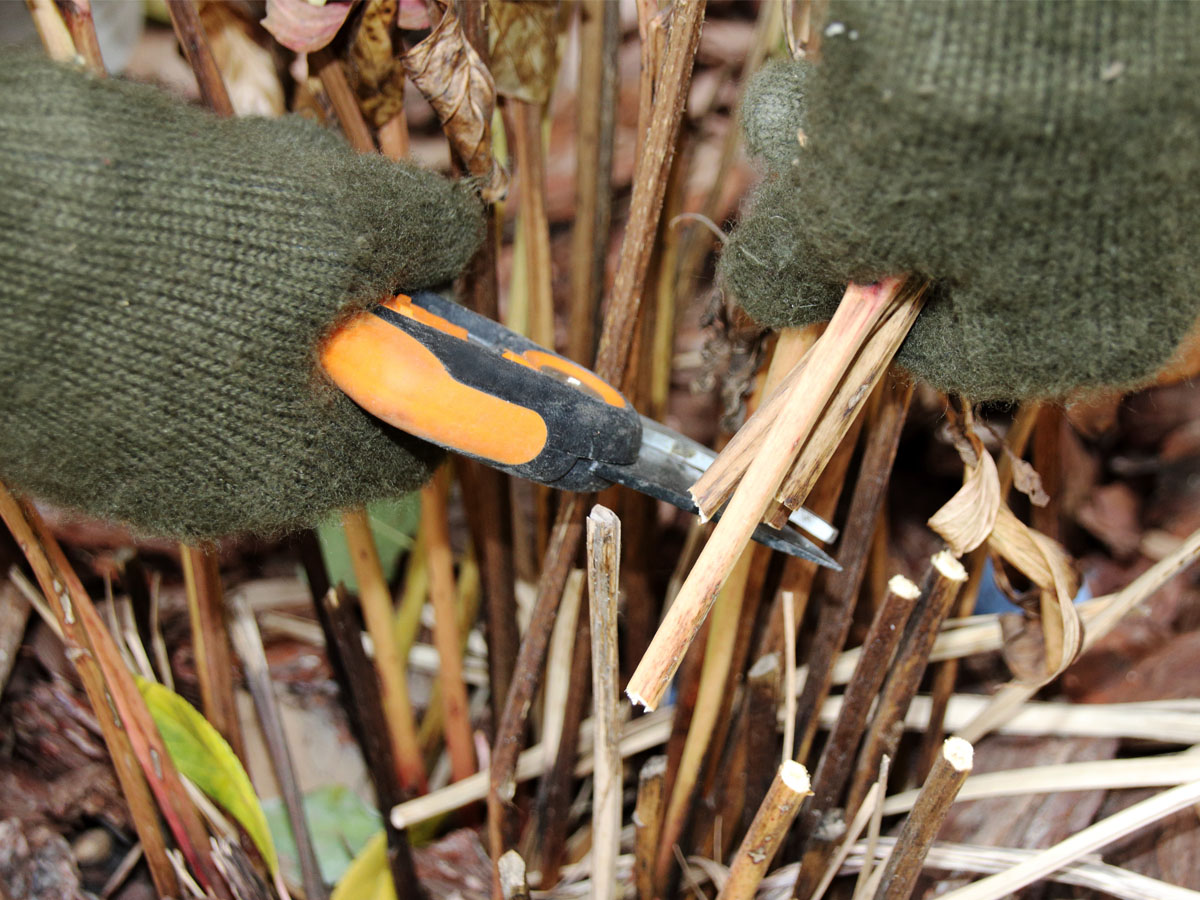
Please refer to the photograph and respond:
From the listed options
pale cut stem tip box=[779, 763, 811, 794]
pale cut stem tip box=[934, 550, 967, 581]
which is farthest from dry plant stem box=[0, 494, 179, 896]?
pale cut stem tip box=[934, 550, 967, 581]

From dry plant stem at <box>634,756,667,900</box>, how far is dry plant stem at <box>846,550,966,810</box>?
0.14 meters

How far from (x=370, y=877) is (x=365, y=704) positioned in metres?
0.13

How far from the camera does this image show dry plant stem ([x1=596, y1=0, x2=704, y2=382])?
19.5 inches

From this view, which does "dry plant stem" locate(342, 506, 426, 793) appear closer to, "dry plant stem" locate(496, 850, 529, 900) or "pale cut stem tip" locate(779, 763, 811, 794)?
"dry plant stem" locate(496, 850, 529, 900)

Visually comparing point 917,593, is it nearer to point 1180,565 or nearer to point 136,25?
point 1180,565

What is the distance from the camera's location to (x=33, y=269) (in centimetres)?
42

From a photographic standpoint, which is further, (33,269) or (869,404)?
(869,404)

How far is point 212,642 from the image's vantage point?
692 millimetres

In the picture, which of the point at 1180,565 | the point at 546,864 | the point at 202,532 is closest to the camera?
the point at 202,532

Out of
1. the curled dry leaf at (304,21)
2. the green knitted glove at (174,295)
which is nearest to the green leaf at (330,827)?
the green knitted glove at (174,295)

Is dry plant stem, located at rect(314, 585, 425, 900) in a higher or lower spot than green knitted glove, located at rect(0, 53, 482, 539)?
lower

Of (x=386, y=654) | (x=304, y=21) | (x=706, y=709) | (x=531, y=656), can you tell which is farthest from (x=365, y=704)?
(x=304, y=21)

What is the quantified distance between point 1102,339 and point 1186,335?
56 millimetres

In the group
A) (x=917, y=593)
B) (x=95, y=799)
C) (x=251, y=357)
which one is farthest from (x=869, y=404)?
(x=95, y=799)
